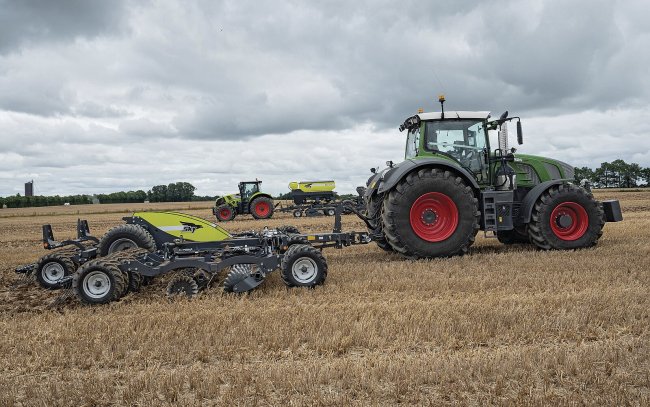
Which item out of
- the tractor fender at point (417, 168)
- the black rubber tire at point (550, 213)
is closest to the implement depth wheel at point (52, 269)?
the tractor fender at point (417, 168)

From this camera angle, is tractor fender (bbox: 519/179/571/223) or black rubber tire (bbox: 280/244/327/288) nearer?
black rubber tire (bbox: 280/244/327/288)

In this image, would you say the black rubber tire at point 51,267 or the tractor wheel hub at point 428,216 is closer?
the black rubber tire at point 51,267

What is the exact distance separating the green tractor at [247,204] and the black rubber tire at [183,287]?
1962 centimetres

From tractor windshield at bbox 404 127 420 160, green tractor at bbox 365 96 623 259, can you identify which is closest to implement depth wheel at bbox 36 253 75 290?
green tractor at bbox 365 96 623 259

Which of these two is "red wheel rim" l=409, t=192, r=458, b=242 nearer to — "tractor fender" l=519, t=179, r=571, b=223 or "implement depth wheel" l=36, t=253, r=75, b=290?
"tractor fender" l=519, t=179, r=571, b=223

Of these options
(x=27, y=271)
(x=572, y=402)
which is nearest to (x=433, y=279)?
(x=572, y=402)

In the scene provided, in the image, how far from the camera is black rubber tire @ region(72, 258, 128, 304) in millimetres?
6062

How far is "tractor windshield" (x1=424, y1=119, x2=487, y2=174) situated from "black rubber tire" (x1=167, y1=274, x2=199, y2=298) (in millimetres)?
5056

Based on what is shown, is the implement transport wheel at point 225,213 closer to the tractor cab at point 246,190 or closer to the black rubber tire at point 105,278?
the tractor cab at point 246,190

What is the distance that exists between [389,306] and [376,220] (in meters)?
4.26

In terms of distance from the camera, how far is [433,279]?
22.0 ft

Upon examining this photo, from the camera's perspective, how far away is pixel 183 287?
6.25m

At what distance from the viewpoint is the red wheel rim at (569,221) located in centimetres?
914

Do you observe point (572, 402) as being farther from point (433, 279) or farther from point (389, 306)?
point (433, 279)
